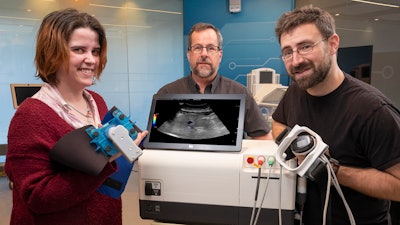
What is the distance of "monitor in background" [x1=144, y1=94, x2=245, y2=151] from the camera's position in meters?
1.13

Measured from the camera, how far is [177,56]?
4.91 meters

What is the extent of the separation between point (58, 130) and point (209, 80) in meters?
1.04

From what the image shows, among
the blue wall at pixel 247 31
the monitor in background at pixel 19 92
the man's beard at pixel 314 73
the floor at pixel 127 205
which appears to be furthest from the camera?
the blue wall at pixel 247 31

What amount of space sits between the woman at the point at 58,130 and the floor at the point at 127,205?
5.58 ft

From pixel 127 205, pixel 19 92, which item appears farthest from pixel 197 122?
pixel 19 92

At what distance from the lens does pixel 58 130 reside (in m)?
0.96

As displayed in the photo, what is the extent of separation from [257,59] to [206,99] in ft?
10.7

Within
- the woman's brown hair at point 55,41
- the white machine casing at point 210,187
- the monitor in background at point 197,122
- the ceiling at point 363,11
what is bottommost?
the white machine casing at point 210,187

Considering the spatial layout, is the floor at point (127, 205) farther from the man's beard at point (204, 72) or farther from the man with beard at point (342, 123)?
the man with beard at point (342, 123)

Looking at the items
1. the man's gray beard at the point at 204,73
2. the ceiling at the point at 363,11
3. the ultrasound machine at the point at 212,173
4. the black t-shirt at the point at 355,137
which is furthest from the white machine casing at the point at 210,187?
the ceiling at the point at 363,11

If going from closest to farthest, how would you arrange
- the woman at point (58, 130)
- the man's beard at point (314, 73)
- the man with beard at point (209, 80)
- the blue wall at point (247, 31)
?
the woman at point (58, 130) < the man's beard at point (314, 73) < the man with beard at point (209, 80) < the blue wall at point (247, 31)

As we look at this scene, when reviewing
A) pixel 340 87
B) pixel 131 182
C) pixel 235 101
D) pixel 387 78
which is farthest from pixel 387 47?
pixel 131 182

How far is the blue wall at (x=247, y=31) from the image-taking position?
13.8ft

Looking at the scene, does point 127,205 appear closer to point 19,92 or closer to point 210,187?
point 19,92
